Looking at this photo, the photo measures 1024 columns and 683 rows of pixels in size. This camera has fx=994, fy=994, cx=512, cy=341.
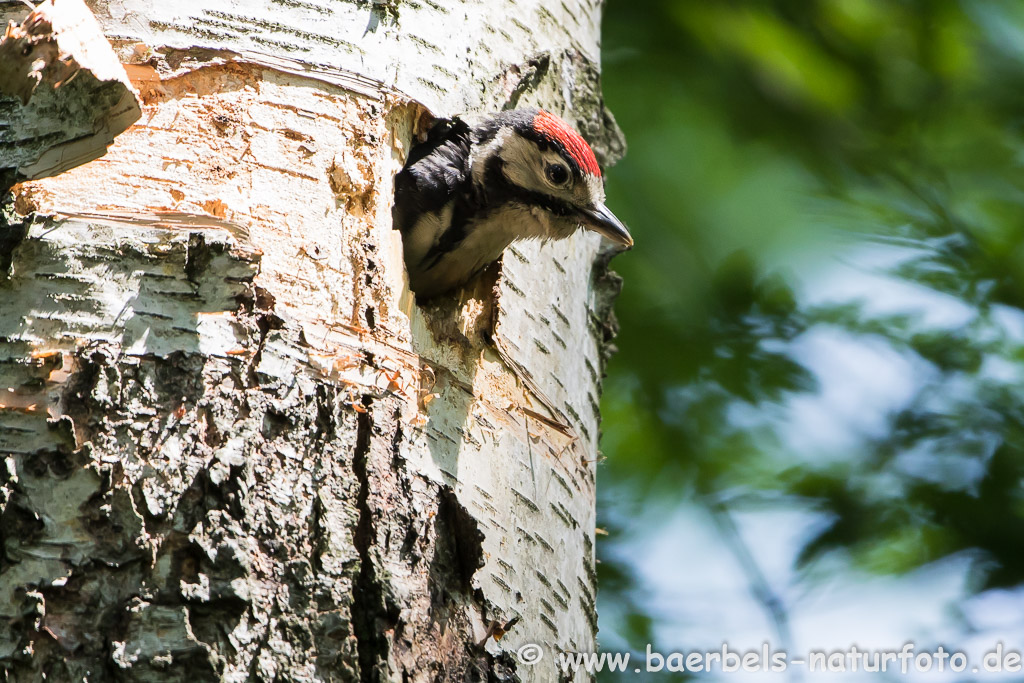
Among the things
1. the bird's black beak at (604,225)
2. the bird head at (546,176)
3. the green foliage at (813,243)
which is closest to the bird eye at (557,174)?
the bird head at (546,176)

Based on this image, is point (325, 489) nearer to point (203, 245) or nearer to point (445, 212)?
point (203, 245)

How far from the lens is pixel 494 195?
2900 millimetres

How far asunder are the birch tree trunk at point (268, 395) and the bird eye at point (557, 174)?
1.79 feet

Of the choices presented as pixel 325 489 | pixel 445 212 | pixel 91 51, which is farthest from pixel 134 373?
pixel 445 212

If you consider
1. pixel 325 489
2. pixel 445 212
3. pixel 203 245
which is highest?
pixel 445 212

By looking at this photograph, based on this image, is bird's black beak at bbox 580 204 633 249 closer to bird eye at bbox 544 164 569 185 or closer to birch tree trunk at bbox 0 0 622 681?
bird eye at bbox 544 164 569 185

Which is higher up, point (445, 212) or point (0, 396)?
point (445, 212)

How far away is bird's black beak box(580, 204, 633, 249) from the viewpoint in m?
2.75

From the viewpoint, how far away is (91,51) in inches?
63.8

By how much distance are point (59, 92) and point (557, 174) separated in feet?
4.80

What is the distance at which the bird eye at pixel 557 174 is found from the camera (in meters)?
2.80

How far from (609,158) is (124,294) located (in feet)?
5.48

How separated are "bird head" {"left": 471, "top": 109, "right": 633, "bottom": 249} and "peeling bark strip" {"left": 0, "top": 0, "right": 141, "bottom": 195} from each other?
1.11 metres

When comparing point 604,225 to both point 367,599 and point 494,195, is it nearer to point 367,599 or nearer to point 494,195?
point 494,195
